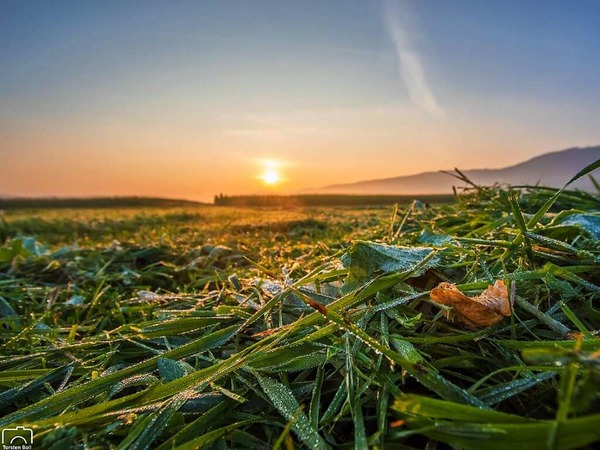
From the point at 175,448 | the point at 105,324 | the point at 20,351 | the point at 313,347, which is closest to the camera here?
the point at 175,448

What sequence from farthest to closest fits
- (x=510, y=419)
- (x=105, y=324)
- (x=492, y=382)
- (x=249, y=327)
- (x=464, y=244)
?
1. (x=105, y=324)
2. (x=464, y=244)
3. (x=249, y=327)
4. (x=492, y=382)
5. (x=510, y=419)

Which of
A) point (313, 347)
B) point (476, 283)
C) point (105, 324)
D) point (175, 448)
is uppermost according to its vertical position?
point (476, 283)

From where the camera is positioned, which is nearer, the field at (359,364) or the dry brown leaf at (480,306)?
the field at (359,364)

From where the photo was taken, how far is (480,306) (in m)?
0.93

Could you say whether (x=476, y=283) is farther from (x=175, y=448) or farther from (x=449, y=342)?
(x=175, y=448)

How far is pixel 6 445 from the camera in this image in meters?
0.87

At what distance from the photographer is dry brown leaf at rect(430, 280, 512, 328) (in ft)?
3.06

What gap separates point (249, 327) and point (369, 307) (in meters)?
0.41

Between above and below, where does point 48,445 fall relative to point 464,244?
below

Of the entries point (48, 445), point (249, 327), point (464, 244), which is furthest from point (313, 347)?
point (464, 244)

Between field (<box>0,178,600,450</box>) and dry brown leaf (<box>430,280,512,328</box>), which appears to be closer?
field (<box>0,178,600,450</box>)

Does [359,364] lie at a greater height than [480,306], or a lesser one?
lesser

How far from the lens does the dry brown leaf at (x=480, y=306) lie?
3.06ft

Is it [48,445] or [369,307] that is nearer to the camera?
[48,445]
